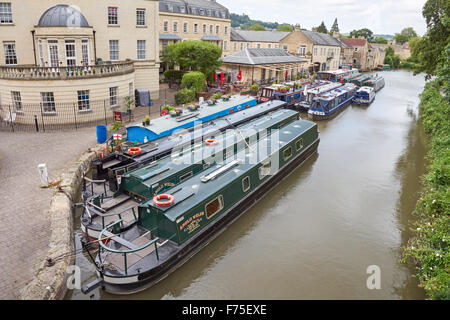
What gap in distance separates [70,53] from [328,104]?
21.9 meters

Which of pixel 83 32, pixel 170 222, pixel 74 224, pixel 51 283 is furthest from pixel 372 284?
pixel 83 32

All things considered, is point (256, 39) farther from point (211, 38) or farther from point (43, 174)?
point (43, 174)

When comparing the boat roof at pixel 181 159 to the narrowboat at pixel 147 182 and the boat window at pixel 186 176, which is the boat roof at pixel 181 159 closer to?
the narrowboat at pixel 147 182

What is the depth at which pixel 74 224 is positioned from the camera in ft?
41.2

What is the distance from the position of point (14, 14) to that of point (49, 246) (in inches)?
825

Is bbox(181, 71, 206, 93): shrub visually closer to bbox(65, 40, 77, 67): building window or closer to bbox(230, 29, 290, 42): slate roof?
bbox(65, 40, 77, 67): building window

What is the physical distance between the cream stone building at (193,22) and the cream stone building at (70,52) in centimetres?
1730

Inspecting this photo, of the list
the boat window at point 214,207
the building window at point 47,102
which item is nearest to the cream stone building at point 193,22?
the building window at point 47,102

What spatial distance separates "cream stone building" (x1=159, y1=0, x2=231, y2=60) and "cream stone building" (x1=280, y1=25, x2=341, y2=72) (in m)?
11.1

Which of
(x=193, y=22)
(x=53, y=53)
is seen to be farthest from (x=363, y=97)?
(x=53, y=53)

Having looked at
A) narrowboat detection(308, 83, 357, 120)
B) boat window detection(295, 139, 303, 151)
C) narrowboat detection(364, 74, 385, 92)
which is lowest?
boat window detection(295, 139, 303, 151)

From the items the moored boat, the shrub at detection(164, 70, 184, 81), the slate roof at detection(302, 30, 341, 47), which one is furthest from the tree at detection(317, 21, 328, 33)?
the shrub at detection(164, 70, 184, 81)

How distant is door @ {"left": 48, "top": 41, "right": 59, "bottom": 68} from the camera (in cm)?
2358

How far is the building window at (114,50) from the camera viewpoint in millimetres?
27000
